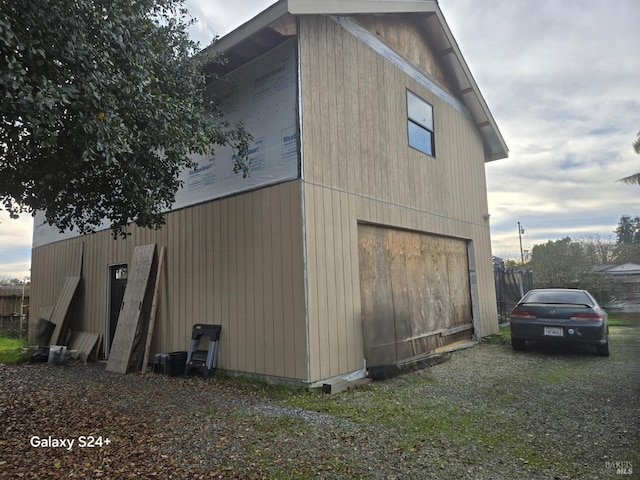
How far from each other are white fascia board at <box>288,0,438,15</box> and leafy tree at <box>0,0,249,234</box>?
5.59ft

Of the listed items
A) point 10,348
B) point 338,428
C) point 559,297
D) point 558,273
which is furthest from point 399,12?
point 558,273

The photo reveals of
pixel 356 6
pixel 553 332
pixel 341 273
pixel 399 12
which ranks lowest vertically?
pixel 553 332

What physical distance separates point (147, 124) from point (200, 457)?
3.67m

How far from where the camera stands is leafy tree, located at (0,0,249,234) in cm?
347

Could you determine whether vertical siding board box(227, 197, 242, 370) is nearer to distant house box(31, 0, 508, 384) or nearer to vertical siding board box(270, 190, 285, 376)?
distant house box(31, 0, 508, 384)

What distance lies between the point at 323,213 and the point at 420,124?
4293 millimetres

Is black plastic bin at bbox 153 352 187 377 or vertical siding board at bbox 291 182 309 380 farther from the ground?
vertical siding board at bbox 291 182 309 380

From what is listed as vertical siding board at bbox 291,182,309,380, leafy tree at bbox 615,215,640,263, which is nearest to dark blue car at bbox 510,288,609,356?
vertical siding board at bbox 291,182,309,380

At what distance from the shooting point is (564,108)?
10.8 m

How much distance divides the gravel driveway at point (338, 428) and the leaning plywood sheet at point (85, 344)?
2884mm

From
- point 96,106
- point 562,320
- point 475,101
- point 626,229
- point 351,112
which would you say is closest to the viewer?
point 96,106

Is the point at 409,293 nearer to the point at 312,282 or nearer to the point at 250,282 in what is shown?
the point at 312,282

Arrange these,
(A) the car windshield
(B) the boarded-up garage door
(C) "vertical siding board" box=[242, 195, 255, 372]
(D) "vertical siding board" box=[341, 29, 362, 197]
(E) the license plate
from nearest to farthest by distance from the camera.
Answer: (C) "vertical siding board" box=[242, 195, 255, 372]
(D) "vertical siding board" box=[341, 29, 362, 197]
(B) the boarded-up garage door
(E) the license plate
(A) the car windshield

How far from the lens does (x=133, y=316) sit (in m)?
7.95
